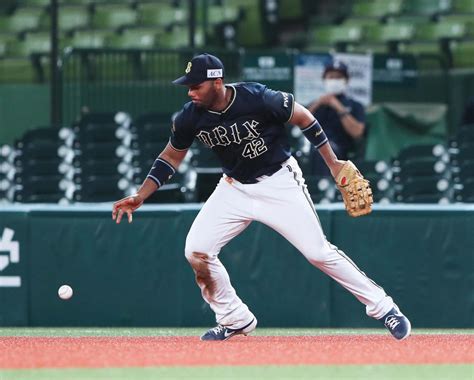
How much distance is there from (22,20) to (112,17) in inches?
48.2

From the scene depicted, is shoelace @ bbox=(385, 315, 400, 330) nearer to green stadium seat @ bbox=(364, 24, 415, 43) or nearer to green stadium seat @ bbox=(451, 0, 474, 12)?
green stadium seat @ bbox=(364, 24, 415, 43)

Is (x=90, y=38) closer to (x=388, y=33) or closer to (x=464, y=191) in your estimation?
(x=388, y=33)

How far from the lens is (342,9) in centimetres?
2000

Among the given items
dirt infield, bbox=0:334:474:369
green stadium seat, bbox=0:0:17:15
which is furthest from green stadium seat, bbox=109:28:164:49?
dirt infield, bbox=0:334:474:369

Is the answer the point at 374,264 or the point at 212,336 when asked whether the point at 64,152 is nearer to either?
the point at 374,264

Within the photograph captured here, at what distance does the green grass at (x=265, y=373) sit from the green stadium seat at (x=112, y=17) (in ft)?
41.3

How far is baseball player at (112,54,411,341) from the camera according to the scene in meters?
9.27

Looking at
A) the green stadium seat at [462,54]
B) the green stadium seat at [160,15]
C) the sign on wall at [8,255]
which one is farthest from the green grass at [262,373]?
the green stadium seat at [160,15]

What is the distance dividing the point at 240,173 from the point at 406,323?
1.44 meters

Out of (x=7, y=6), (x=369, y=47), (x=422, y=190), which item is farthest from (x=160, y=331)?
(x=7, y=6)

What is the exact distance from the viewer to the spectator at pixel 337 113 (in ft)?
44.3

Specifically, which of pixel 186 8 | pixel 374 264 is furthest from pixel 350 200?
pixel 186 8

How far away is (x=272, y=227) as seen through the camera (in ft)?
31.0

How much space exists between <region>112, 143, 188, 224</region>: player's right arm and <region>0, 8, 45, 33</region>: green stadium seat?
10454mm
